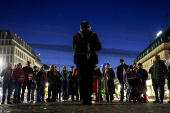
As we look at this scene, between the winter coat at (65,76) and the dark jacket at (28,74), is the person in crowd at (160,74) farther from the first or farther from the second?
the dark jacket at (28,74)

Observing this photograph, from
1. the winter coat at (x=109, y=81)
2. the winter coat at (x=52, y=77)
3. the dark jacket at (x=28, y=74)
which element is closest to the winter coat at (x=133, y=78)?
the winter coat at (x=109, y=81)

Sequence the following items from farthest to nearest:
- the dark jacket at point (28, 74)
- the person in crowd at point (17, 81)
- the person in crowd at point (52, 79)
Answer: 1. the person in crowd at point (52, 79)
2. the dark jacket at point (28, 74)
3. the person in crowd at point (17, 81)

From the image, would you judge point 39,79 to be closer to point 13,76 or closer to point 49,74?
point 49,74

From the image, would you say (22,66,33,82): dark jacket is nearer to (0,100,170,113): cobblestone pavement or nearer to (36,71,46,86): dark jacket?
(36,71,46,86): dark jacket

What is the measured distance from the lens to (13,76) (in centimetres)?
1066

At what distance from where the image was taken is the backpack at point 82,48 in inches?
247

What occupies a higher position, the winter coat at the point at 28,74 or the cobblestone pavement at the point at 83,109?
the winter coat at the point at 28,74

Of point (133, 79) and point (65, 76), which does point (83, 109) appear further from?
point (65, 76)

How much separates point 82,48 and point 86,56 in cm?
24

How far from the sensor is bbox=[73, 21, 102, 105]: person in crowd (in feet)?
20.4

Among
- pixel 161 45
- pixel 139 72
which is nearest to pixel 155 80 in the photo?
pixel 139 72

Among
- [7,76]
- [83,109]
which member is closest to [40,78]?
[7,76]

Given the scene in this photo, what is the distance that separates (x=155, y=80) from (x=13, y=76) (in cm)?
592

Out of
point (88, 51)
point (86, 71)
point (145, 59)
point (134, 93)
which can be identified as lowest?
point (134, 93)
